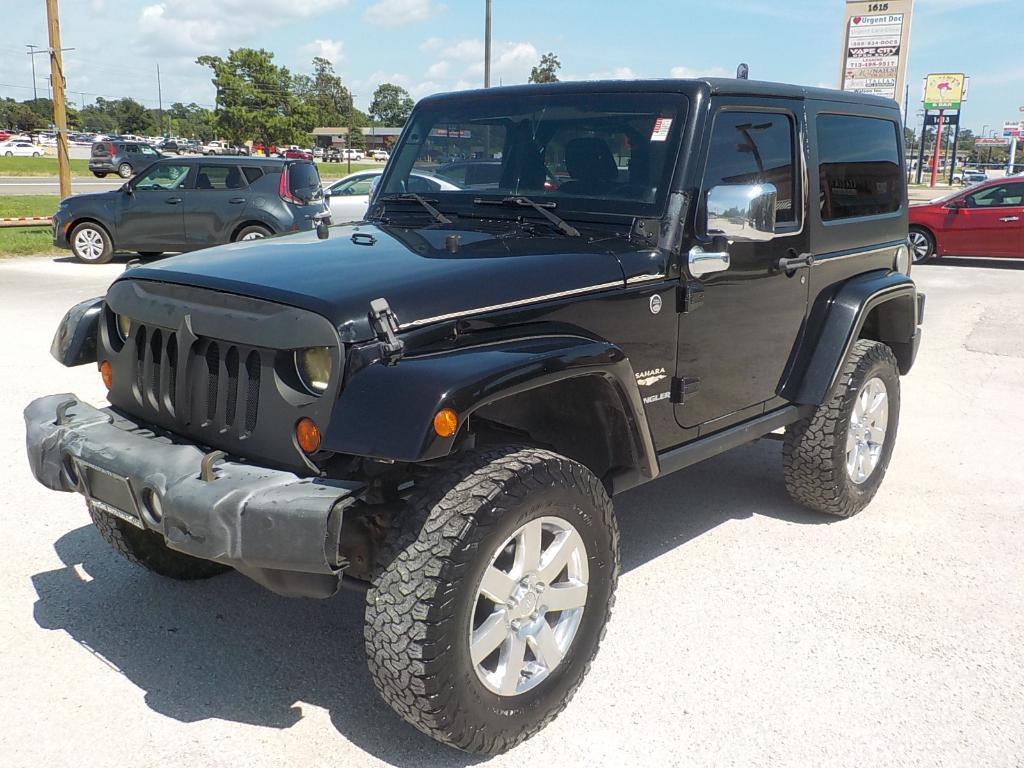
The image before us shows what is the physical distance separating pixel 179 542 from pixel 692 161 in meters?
2.33

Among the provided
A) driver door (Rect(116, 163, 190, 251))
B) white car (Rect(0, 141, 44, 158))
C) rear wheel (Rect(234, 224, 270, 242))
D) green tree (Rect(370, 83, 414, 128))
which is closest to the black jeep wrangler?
rear wheel (Rect(234, 224, 270, 242))

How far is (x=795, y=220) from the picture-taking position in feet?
14.1

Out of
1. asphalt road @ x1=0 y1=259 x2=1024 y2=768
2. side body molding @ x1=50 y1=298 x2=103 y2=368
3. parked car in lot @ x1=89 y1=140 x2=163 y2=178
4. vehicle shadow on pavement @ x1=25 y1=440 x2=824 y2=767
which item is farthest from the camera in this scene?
parked car in lot @ x1=89 y1=140 x2=163 y2=178

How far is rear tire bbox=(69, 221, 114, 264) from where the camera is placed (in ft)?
48.5

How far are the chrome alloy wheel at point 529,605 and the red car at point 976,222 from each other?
1499 centimetres

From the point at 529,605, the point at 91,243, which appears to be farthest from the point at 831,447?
the point at 91,243

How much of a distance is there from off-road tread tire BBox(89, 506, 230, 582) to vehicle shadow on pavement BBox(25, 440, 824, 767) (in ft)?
0.18

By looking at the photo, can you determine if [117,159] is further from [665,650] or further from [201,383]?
[665,650]

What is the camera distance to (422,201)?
162 inches

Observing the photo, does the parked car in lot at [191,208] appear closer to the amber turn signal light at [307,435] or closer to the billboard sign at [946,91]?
the amber turn signal light at [307,435]

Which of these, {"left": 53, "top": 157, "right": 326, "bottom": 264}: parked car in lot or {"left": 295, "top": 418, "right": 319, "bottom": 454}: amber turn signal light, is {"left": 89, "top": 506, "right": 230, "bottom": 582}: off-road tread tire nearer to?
{"left": 295, "top": 418, "right": 319, "bottom": 454}: amber turn signal light

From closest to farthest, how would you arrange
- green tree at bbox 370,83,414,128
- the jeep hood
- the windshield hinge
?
1. the windshield hinge
2. the jeep hood
3. green tree at bbox 370,83,414,128

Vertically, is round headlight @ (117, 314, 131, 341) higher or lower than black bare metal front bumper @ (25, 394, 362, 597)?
higher

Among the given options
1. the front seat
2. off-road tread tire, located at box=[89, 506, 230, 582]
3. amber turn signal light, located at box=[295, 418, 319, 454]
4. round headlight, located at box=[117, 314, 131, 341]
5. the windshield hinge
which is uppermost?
the front seat
